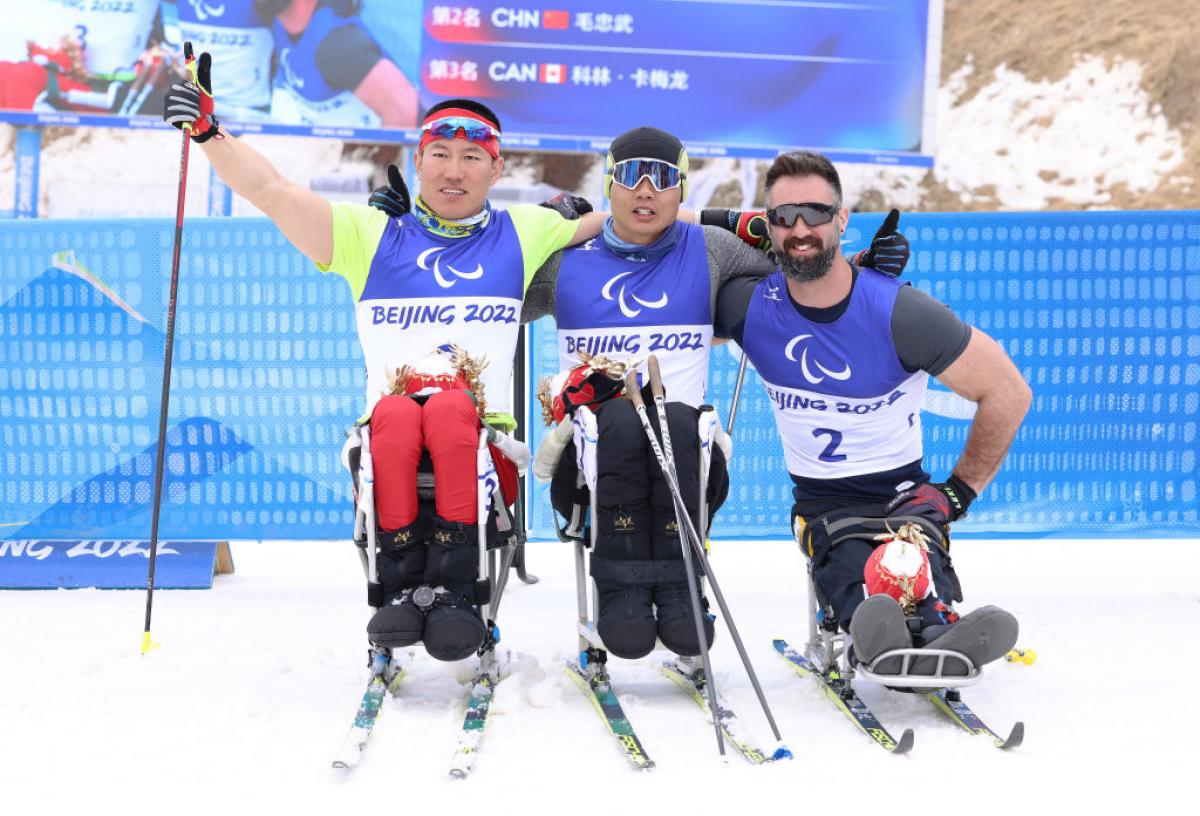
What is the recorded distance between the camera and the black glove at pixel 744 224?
4.16 metres

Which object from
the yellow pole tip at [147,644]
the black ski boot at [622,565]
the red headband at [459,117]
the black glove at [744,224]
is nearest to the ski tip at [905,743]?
the black ski boot at [622,565]

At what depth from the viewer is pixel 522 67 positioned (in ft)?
37.1

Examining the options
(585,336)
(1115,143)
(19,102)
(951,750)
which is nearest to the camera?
(951,750)

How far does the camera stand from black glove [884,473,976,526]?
146 inches

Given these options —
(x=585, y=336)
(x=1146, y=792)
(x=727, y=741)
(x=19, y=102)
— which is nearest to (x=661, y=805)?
(x=727, y=741)

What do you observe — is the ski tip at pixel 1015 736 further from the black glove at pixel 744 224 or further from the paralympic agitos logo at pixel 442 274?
the paralympic agitos logo at pixel 442 274

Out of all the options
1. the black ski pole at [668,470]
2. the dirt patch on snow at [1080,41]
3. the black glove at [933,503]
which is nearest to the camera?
the black ski pole at [668,470]

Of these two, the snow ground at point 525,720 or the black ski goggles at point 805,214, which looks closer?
the snow ground at point 525,720

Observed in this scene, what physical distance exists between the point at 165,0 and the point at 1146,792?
10692mm

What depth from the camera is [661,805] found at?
2729 mm

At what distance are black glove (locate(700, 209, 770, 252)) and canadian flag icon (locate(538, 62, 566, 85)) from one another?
290 inches

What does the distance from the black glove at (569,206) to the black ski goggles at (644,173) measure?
1.11 ft

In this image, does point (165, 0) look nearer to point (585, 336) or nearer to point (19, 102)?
point (19, 102)

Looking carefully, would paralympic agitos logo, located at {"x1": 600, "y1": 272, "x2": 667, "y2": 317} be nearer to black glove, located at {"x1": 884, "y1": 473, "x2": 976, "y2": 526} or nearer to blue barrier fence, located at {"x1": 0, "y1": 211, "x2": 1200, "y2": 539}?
black glove, located at {"x1": 884, "y1": 473, "x2": 976, "y2": 526}
